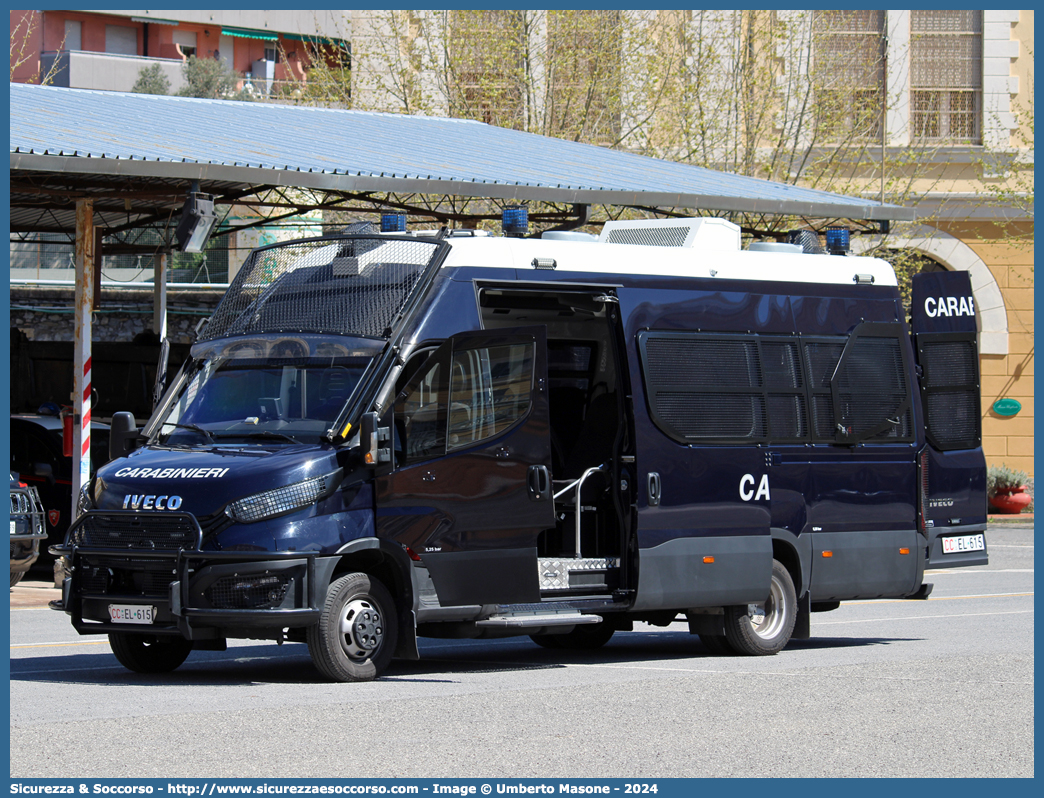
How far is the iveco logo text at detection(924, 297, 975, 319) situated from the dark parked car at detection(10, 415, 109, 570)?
1066 cm

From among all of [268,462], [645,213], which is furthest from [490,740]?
[645,213]

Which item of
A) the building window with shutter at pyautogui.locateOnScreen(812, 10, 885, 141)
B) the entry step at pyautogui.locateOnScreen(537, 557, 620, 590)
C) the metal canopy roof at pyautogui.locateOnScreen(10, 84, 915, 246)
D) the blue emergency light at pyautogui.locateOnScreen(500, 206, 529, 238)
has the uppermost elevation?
the building window with shutter at pyautogui.locateOnScreen(812, 10, 885, 141)

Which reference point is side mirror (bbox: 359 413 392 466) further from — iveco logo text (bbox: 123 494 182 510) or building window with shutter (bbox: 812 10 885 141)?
building window with shutter (bbox: 812 10 885 141)

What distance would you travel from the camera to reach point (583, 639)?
1335cm

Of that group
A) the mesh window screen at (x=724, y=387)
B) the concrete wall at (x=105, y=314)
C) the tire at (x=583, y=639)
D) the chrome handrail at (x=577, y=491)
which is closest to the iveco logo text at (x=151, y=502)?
the chrome handrail at (x=577, y=491)

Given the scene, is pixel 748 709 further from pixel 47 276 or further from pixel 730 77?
pixel 47 276

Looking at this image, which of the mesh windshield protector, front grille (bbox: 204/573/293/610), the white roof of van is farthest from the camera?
the white roof of van

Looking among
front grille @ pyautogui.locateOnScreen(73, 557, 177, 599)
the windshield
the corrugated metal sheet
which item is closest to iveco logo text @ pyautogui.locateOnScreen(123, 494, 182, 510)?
front grille @ pyautogui.locateOnScreen(73, 557, 177, 599)

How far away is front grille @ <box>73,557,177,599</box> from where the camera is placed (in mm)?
9969

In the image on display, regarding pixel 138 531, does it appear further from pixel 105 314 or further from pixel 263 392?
pixel 105 314

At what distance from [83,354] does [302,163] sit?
3.62m

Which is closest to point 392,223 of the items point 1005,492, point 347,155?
point 347,155

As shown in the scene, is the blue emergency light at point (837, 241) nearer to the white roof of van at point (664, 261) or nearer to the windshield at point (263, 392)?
the white roof of van at point (664, 261)

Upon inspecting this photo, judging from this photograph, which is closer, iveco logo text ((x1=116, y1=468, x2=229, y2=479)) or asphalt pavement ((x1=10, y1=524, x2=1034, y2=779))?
asphalt pavement ((x1=10, y1=524, x2=1034, y2=779))
